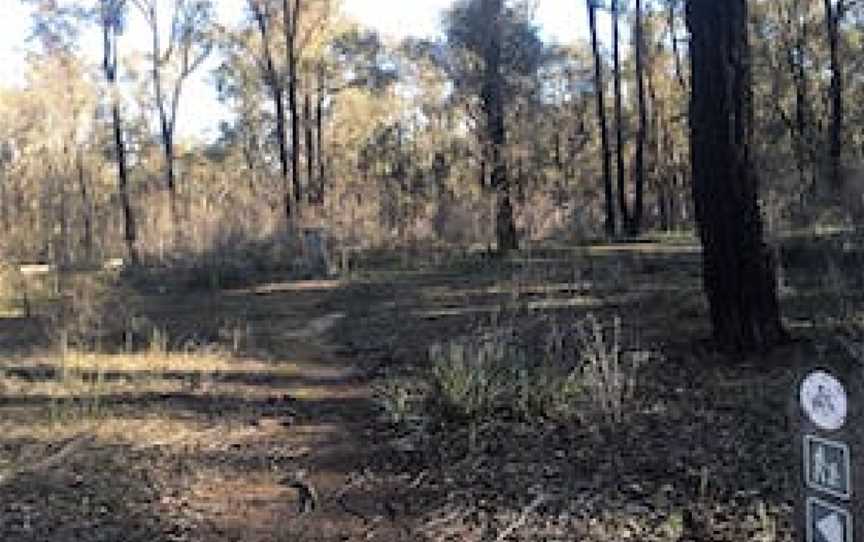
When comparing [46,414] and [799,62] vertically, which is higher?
[799,62]

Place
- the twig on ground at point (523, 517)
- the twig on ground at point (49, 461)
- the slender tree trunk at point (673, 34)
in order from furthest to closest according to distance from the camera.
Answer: the slender tree trunk at point (673, 34) → the twig on ground at point (49, 461) → the twig on ground at point (523, 517)

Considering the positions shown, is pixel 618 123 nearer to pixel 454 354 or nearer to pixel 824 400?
pixel 454 354

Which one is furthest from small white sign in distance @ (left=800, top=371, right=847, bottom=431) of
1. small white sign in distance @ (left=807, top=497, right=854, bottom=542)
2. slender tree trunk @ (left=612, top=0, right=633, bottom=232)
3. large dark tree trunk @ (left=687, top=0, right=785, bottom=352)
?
slender tree trunk @ (left=612, top=0, right=633, bottom=232)

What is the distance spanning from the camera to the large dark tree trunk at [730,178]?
28.2 ft

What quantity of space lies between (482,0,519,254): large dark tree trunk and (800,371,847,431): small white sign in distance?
22.6 m

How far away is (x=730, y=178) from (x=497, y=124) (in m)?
19.8

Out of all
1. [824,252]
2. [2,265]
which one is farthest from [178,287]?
[824,252]

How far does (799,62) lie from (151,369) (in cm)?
3626

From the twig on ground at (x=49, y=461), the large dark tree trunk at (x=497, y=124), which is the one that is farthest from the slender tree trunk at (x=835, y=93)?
the twig on ground at (x=49, y=461)

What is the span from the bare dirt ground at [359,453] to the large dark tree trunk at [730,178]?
0.28m

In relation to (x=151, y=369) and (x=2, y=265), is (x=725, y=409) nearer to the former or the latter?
(x=151, y=369)

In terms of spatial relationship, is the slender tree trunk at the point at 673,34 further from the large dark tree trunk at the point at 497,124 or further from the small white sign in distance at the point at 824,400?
the small white sign in distance at the point at 824,400

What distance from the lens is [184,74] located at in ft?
142

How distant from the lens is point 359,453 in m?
7.00
